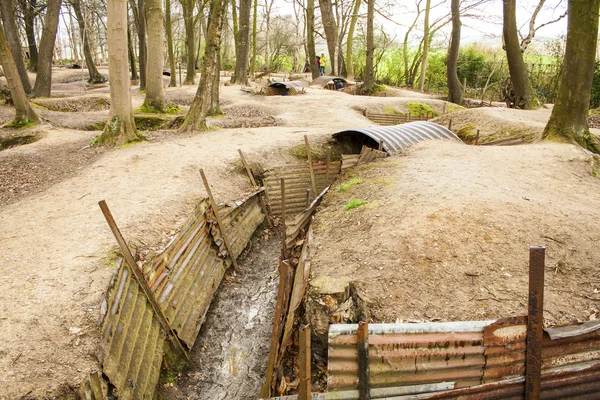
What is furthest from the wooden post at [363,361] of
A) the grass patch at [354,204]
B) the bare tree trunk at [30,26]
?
the bare tree trunk at [30,26]

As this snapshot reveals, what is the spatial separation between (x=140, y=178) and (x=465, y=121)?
10642 mm

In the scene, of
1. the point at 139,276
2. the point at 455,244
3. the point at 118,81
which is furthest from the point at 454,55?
the point at 139,276

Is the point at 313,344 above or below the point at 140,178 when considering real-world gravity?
below

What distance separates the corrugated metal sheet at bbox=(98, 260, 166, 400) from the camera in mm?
3979

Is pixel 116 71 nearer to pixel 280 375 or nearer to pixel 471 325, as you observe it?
pixel 280 375

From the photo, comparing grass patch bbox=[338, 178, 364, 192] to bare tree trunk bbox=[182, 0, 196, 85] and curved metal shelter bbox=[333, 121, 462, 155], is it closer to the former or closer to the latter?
curved metal shelter bbox=[333, 121, 462, 155]

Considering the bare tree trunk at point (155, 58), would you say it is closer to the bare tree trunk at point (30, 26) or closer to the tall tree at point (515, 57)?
the bare tree trunk at point (30, 26)

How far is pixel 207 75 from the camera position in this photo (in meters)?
12.4

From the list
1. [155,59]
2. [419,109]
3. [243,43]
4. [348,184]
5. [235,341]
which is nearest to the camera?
[235,341]

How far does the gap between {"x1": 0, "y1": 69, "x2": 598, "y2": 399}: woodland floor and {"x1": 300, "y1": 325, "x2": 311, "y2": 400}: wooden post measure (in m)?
1.67

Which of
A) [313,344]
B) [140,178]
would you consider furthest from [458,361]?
[140,178]

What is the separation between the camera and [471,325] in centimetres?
317

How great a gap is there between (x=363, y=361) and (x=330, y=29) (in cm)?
2657

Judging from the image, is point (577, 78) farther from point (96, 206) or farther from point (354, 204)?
point (96, 206)
